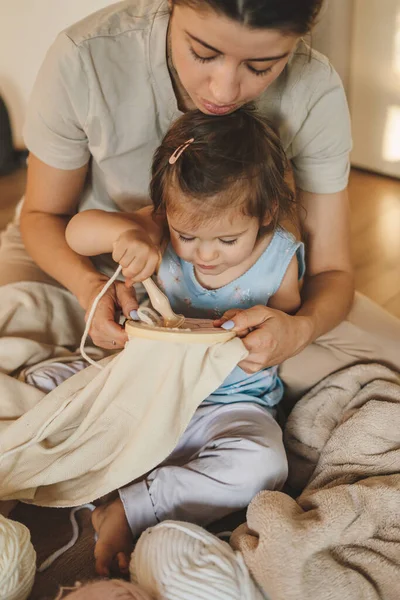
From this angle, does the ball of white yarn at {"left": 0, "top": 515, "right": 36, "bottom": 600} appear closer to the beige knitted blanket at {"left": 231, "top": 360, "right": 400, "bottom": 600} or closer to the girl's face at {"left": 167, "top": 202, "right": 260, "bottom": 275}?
the beige knitted blanket at {"left": 231, "top": 360, "right": 400, "bottom": 600}

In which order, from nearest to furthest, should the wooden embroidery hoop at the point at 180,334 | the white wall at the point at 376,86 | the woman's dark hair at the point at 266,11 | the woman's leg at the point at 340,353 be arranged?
the woman's dark hair at the point at 266,11, the wooden embroidery hoop at the point at 180,334, the woman's leg at the point at 340,353, the white wall at the point at 376,86

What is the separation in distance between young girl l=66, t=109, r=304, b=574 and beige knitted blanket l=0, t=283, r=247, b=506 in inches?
1.8

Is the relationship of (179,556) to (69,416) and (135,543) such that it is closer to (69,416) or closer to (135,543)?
(135,543)

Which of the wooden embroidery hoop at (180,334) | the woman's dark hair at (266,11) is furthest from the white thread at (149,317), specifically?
the woman's dark hair at (266,11)

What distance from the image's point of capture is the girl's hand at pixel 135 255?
90cm

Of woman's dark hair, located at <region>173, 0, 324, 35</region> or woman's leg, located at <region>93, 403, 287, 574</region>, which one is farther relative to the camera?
woman's leg, located at <region>93, 403, 287, 574</region>

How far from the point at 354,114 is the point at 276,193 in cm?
138

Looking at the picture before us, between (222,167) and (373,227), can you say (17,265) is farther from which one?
(373,227)

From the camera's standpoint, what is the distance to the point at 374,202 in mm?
2076

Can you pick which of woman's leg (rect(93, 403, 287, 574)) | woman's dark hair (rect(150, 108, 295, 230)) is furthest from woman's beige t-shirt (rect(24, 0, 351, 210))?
woman's leg (rect(93, 403, 287, 574))

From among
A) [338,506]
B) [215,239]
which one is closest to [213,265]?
[215,239]

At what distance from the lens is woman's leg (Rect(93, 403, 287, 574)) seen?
3.17 feet

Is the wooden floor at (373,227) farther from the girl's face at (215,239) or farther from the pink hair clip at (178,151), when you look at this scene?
the pink hair clip at (178,151)

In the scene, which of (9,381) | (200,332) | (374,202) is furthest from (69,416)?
(374,202)
